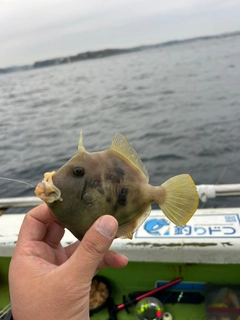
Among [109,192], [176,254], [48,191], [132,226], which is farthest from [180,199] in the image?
[176,254]

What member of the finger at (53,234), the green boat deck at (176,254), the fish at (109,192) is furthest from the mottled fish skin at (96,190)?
the green boat deck at (176,254)

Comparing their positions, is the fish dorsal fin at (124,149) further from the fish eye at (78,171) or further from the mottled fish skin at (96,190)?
the fish eye at (78,171)

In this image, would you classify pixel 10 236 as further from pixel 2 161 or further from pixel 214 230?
pixel 2 161

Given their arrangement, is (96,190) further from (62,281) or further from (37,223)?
(37,223)

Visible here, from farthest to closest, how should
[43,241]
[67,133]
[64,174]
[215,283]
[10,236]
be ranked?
1. [67,133]
2. [10,236]
3. [215,283]
4. [43,241]
5. [64,174]

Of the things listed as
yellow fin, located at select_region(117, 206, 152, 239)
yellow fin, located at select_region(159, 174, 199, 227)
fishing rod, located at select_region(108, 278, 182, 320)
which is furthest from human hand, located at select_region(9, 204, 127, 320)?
fishing rod, located at select_region(108, 278, 182, 320)

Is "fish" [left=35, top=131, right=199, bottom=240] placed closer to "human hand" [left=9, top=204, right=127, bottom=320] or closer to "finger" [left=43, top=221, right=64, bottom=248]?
"human hand" [left=9, top=204, right=127, bottom=320]

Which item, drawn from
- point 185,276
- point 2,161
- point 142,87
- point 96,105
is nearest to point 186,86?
point 142,87
